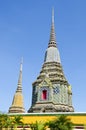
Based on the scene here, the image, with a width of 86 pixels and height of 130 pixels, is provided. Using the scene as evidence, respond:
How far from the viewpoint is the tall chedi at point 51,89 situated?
44.0 m

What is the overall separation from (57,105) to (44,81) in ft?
14.1

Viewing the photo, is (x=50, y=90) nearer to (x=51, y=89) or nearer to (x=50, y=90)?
(x=50, y=90)

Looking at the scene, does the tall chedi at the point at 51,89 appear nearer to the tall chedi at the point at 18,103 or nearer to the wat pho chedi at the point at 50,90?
the wat pho chedi at the point at 50,90

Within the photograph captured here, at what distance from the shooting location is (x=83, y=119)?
30.9 meters

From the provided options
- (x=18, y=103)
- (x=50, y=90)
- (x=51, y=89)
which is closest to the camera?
(x=50, y=90)

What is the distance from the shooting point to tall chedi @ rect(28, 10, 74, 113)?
44031mm

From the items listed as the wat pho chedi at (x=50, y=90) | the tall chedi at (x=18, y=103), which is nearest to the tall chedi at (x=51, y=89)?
the wat pho chedi at (x=50, y=90)

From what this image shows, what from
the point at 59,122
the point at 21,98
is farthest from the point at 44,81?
the point at 59,122

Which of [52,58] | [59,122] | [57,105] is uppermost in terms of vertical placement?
[52,58]

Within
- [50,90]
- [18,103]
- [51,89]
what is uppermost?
[51,89]

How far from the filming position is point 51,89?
149ft

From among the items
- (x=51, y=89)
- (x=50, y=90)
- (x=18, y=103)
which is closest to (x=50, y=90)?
(x=50, y=90)

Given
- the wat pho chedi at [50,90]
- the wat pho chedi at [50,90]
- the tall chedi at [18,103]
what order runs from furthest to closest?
the tall chedi at [18,103] → the wat pho chedi at [50,90] → the wat pho chedi at [50,90]

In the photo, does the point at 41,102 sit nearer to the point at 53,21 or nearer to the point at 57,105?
the point at 57,105
